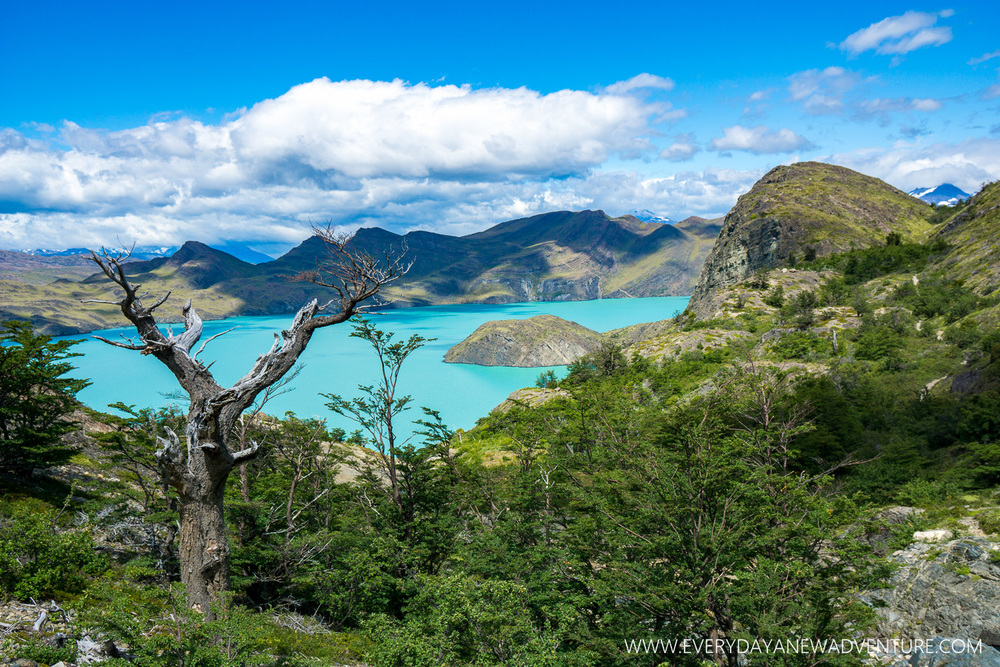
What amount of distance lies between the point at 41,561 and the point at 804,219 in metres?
86.1

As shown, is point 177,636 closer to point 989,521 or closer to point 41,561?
point 41,561

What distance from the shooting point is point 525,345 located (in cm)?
11238

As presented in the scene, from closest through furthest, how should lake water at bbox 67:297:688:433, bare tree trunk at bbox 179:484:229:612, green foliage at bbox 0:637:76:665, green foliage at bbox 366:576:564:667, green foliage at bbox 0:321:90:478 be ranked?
green foliage at bbox 0:637:76:665, green foliage at bbox 366:576:564:667, bare tree trunk at bbox 179:484:229:612, green foliage at bbox 0:321:90:478, lake water at bbox 67:297:688:433

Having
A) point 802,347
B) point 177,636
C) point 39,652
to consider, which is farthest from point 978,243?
point 39,652

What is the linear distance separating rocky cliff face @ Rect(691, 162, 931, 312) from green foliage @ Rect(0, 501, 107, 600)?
62.1 metres

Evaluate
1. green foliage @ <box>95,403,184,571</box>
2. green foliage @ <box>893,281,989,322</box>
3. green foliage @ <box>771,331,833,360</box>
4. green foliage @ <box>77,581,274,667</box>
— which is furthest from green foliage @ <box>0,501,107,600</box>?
green foliage @ <box>893,281,989,322</box>

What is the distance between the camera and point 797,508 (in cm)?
907

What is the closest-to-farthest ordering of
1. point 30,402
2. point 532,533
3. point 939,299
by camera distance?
point 30,402
point 532,533
point 939,299

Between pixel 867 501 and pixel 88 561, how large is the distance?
54.3ft

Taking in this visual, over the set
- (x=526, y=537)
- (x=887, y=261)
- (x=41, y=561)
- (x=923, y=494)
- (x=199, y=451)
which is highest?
(x=887, y=261)

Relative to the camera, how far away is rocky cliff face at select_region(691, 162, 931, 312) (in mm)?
69188

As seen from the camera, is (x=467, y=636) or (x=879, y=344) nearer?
(x=467, y=636)

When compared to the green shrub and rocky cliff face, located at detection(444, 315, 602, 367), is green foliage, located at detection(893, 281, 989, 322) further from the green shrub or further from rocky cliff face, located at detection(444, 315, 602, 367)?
rocky cliff face, located at detection(444, 315, 602, 367)

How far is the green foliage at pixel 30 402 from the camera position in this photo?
35.7ft
